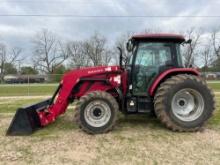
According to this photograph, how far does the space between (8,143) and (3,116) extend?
11.3ft

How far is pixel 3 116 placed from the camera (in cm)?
962

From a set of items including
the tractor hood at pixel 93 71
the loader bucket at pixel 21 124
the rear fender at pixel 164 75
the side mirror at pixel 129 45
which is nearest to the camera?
the loader bucket at pixel 21 124

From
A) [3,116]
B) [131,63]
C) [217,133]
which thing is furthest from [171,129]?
[3,116]

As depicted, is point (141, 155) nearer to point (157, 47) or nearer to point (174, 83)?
point (174, 83)

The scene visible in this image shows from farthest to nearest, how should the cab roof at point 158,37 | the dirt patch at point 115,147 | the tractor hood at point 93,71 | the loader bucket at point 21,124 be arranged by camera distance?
the tractor hood at point 93,71, the cab roof at point 158,37, the loader bucket at point 21,124, the dirt patch at point 115,147

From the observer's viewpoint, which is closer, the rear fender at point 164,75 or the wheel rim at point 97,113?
the wheel rim at point 97,113

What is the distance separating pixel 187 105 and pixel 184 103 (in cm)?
8

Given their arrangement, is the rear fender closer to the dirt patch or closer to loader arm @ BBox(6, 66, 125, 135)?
loader arm @ BBox(6, 66, 125, 135)

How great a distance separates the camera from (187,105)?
7.47 meters

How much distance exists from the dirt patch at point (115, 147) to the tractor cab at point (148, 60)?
1072 millimetres

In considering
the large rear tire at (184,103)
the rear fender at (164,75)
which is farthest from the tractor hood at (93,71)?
the large rear tire at (184,103)

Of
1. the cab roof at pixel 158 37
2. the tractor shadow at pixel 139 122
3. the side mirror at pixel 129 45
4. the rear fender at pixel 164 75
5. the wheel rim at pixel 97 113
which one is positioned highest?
the cab roof at pixel 158 37

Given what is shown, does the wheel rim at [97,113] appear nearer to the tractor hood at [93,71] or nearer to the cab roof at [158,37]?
the tractor hood at [93,71]

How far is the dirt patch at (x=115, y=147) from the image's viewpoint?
5.42 metres
